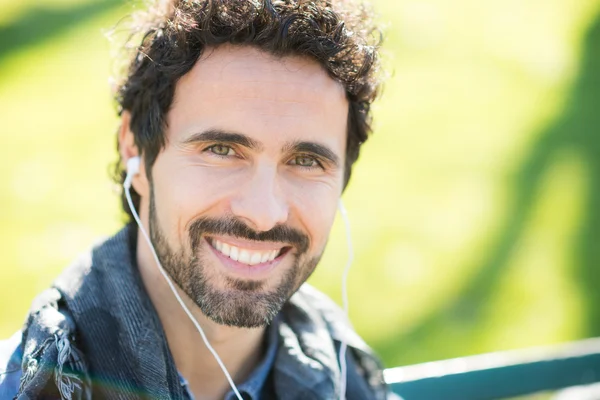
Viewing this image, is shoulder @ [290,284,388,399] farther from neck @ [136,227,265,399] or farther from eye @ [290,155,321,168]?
eye @ [290,155,321,168]

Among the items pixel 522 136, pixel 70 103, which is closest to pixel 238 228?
pixel 70 103

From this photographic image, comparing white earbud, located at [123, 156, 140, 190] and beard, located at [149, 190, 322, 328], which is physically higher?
white earbud, located at [123, 156, 140, 190]

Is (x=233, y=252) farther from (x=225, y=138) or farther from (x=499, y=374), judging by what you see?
(x=499, y=374)

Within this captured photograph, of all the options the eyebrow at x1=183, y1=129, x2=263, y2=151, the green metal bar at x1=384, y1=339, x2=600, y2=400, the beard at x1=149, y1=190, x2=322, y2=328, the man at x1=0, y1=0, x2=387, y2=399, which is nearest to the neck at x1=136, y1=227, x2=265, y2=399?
the man at x1=0, y1=0, x2=387, y2=399

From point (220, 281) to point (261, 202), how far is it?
29 centimetres

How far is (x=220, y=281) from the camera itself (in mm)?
2357

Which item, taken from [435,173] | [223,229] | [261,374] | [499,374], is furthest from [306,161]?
[435,173]

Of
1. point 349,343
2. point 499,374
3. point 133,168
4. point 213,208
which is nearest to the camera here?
point 213,208

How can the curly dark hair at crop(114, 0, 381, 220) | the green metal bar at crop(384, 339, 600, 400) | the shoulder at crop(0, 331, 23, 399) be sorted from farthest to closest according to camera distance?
the green metal bar at crop(384, 339, 600, 400), the curly dark hair at crop(114, 0, 381, 220), the shoulder at crop(0, 331, 23, 399)

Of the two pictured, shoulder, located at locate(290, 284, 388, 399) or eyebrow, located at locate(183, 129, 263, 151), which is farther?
shoulder, located at locate(290, 284, 388, 399)

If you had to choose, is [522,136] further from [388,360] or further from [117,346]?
[117,346]

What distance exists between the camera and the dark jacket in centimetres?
210

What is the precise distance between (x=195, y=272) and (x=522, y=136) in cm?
518

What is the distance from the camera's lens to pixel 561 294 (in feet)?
17.3
